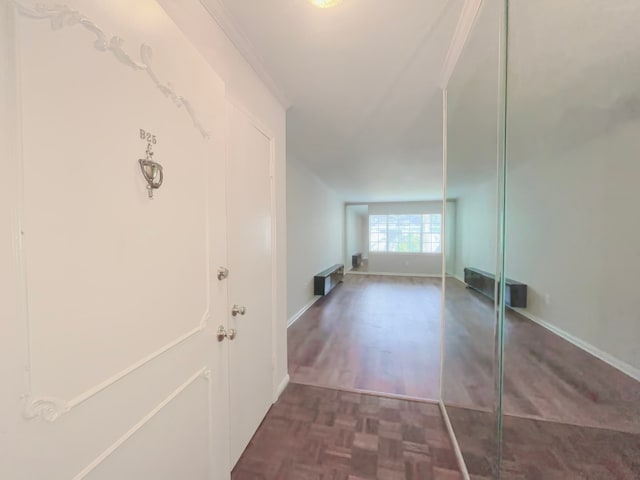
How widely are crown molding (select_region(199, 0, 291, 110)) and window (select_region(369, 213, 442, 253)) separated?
7181 millimetres

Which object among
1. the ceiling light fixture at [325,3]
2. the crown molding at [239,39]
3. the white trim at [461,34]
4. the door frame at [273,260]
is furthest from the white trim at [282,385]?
the white trim at [461,34]

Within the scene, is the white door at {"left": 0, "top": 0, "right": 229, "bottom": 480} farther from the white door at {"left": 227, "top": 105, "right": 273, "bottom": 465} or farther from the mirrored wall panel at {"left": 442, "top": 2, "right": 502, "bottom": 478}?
the mirrored wall panel at {"left": 442, "top": 2, "right": 502, "bottom": 478}

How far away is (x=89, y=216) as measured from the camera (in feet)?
2.01

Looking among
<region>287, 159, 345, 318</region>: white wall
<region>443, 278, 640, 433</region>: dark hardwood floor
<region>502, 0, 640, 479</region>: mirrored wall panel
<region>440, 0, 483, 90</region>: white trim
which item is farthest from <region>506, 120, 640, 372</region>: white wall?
<region>287, 159, 345, 318</region>: white wall

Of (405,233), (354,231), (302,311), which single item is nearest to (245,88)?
(302,311)

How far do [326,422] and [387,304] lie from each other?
3460 mm

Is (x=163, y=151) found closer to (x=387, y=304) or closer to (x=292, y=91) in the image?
(x=292, y=91)

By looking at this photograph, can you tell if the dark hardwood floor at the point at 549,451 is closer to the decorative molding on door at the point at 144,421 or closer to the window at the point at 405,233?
the decorative molding on door at the point at 144,421

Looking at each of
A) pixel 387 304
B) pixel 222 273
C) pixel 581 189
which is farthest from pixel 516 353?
pixel 387 304

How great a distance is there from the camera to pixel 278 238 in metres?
2.14

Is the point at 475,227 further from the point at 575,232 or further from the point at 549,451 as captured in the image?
the point at 549,451

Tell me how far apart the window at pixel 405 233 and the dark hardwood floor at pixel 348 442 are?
691cm

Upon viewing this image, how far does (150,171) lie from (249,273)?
0.95 meters

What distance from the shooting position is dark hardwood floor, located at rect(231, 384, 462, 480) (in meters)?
1.46
